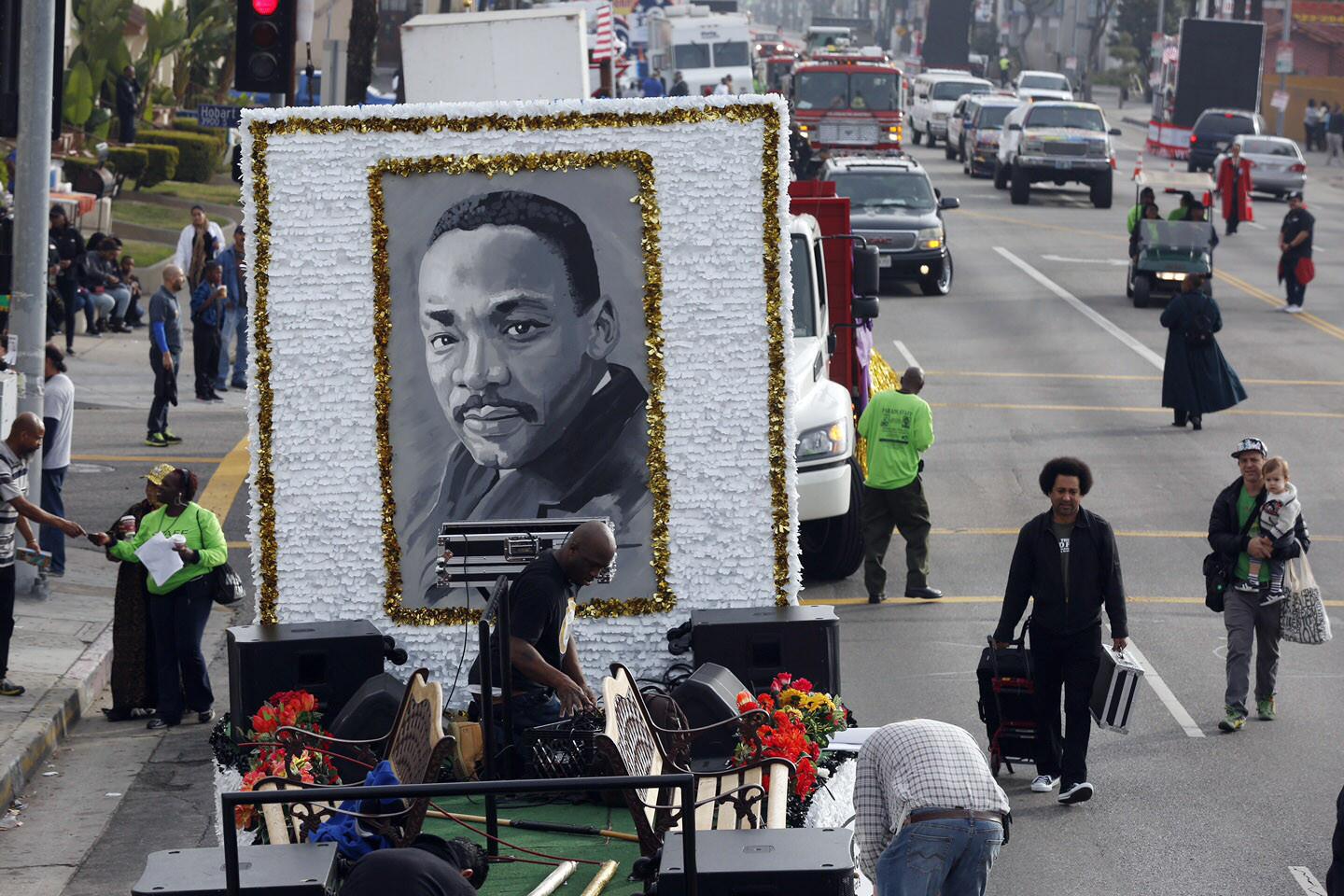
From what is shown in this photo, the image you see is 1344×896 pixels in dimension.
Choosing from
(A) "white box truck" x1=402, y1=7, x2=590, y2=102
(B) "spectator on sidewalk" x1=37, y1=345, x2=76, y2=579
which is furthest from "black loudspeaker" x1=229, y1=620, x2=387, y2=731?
(B) "spectator on sidewalk" x1=37, y1=345, x2=76, y2=579

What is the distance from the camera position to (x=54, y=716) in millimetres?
11938

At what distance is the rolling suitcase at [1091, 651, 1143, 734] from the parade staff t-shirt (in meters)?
4.43

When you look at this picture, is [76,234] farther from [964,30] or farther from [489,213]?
[964,30]

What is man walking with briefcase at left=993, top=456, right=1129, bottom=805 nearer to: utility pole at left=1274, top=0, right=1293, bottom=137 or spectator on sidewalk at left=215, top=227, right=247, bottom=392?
spectator on sidewalk at left=215, top=227, right=247, bottom=392

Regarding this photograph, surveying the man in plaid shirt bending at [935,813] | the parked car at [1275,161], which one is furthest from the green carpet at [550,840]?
the parked car at [1275,161]

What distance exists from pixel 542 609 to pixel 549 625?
0.39 ft

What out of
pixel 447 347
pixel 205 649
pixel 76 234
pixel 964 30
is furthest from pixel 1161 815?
pixel 964 30

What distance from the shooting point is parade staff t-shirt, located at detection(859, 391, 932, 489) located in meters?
14.9

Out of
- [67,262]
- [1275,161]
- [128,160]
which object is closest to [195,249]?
[67,262]

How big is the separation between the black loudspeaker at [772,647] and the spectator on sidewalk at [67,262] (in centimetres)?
1683

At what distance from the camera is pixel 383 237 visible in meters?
10.3

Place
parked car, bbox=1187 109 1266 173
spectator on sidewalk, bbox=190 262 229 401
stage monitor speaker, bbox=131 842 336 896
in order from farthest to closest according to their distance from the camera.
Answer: parked car, bbox=1187 109 1266 173
spectator on sidewalk, bbox=190 262 229 401
stage monitor speaker, bbox=131 842 336 896

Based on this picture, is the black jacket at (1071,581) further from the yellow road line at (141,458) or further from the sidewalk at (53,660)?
the yellow road line at (141,458)

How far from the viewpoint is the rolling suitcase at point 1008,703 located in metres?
10.8
